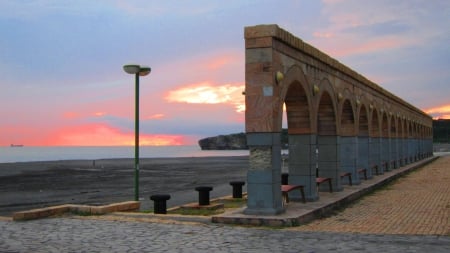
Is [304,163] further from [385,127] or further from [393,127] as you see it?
[393,127]

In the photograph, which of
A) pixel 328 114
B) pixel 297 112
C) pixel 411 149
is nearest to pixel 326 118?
pixel 328 114

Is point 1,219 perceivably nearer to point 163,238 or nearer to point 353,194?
point 163,238

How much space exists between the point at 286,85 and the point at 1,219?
813 centimetres

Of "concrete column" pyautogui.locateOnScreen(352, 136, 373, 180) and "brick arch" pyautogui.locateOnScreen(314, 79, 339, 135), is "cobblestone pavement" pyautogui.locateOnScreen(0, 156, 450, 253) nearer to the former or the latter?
"brick arch" pyautogui.locateOnScreen(314, 79, 339, 135)

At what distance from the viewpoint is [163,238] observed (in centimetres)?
1003

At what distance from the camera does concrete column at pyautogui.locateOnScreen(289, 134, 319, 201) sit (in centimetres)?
1593

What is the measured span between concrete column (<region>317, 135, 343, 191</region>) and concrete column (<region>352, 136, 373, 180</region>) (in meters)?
5.57

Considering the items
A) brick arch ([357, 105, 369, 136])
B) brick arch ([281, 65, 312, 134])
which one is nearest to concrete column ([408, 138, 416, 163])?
brick arch ([357, 105, 369, 136])

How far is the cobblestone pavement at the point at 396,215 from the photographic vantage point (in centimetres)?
1147

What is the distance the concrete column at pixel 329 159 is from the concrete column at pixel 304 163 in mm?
2478

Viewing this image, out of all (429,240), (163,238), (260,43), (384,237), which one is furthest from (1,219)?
(429,240)

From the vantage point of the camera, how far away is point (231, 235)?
34.4 ft

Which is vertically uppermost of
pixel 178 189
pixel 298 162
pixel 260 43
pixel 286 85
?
pixel 260 43

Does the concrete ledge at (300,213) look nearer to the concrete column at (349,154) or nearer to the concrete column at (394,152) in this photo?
the concrete column at (349,154)
